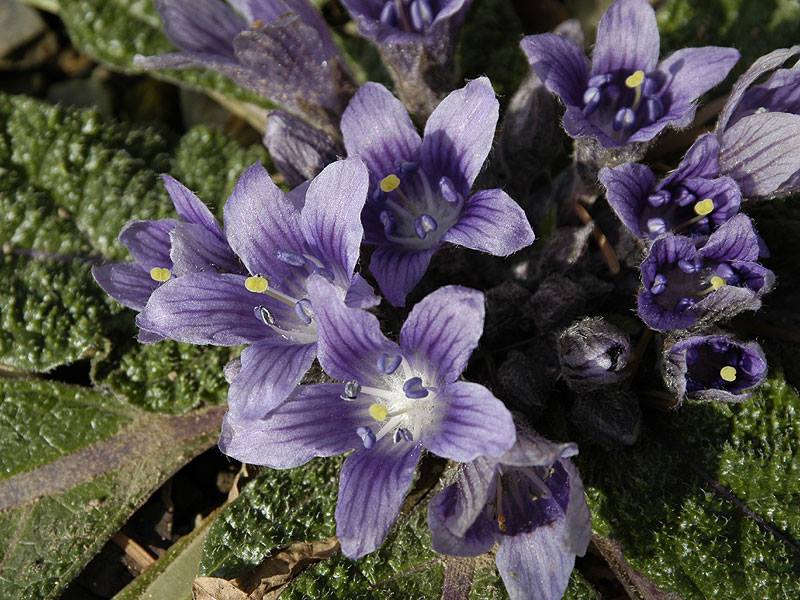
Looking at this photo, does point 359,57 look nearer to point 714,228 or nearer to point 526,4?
point 526,4

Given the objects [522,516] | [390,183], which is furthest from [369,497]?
[390,183]

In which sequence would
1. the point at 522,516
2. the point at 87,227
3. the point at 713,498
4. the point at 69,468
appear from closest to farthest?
the point at 522,516
the point at 713,498
the point at 69,468
the point at 87,227

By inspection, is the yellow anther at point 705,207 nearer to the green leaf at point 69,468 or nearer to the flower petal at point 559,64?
the flower petal at point 559,64

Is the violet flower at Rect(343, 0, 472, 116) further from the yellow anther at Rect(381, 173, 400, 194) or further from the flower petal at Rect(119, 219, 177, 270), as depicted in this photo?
the flower petal at Rect(119, 219, 177, 270)

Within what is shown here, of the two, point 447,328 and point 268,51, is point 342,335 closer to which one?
point 447,328

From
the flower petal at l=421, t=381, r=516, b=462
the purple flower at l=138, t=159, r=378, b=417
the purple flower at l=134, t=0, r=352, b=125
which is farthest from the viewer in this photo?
the purple flower at l=134, t=0, r=352, b=125

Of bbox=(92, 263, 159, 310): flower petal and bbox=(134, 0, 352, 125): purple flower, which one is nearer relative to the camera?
bbox=(92, 263, 159, 310): flower petal

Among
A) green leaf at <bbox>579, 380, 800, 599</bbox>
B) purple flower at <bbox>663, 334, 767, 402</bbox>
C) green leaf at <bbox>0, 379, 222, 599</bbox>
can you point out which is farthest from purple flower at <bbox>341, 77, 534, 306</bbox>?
green leaf at <bbox>0, 379, 222, 599</bbox>
